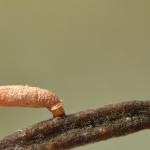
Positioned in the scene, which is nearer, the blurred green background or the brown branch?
the brown branch

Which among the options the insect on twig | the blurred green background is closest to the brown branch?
the insect on twig

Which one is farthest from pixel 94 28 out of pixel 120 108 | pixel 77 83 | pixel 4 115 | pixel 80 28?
pixel 120 108

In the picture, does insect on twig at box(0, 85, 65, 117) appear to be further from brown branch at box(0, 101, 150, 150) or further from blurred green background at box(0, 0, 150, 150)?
blurred green background at box(0, 0, 150, 150)

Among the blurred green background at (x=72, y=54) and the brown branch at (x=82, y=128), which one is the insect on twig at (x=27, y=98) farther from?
the blurred green background at (x=72, y=54)

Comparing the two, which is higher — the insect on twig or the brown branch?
the insect on twig

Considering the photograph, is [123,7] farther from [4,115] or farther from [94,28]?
[4,115]

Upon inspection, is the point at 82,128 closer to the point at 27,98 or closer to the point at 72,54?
the point at 27,98
